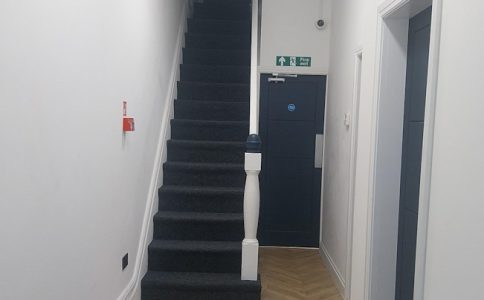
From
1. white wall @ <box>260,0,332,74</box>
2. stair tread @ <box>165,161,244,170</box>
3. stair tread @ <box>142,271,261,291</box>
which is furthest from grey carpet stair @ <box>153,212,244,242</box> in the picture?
white wall @ <box>260,0,332,74</box>

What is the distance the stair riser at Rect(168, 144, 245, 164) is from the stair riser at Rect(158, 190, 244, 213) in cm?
46

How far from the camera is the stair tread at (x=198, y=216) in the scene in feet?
10.5

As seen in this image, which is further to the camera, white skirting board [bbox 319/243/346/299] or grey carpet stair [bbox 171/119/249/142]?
grey carpet stair [bbox 171/119/249/142]

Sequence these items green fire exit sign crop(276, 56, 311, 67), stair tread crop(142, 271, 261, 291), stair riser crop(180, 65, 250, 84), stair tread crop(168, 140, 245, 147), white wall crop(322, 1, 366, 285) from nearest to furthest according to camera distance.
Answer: stair tread crop(142, 271, 261, 291) → white wall crop(322, 1, 366, 285) → stair tread crop(168, 140, 245, 147) → stair riser crop(180, 65, 250, 84) → green fire exit sign crop(276, 56, 311, 67)

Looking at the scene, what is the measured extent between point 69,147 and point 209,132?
227cm

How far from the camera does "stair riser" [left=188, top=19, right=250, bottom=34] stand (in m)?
4.84

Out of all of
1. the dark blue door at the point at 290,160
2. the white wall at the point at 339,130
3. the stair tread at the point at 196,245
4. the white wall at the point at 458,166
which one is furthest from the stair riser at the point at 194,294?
the dark blue door at the point at 290,160

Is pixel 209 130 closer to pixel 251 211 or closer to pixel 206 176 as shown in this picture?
pixel 206 176

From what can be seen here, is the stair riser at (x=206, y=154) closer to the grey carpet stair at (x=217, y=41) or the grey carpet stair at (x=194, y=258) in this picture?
the grey carpet stair at (x=194, y=258)

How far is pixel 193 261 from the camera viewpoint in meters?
3.05

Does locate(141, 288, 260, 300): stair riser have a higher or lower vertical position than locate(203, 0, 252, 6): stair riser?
lower

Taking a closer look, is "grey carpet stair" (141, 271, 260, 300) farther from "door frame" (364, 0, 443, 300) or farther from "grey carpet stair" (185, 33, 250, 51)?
"grey carpet stair" (185, 33, 250, 51)

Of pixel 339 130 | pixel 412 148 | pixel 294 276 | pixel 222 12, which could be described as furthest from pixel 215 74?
pixel 412 148

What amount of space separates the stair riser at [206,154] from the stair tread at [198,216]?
22.9 inches
